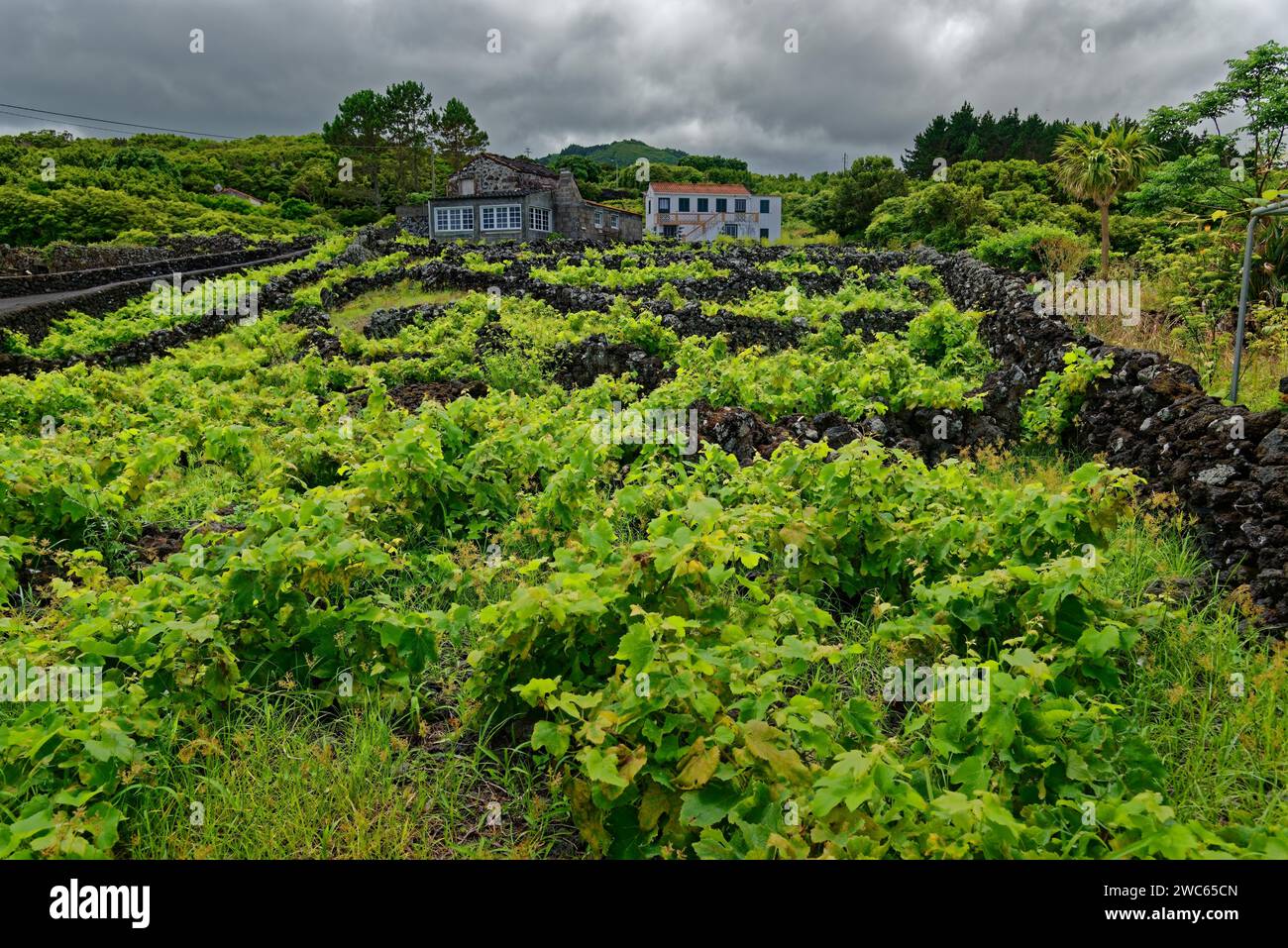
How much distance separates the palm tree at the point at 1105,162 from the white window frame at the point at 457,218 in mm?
35656

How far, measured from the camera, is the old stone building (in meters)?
43.9

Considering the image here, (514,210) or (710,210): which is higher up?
(710,210)

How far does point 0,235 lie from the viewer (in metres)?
35.2

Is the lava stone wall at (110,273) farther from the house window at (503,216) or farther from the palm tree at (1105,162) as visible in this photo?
the palm tree at (1105,162)

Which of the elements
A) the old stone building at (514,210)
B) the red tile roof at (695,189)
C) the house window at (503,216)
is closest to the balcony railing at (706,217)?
the red tile roof at (695,189)

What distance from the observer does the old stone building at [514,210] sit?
144ft

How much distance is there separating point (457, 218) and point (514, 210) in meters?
3.73

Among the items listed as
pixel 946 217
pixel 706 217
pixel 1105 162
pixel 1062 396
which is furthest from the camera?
pixel 706 217

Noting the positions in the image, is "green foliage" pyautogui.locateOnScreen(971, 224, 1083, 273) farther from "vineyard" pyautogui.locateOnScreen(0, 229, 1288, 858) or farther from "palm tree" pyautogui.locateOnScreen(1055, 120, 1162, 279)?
"vineyard" pyautogui.locateOnScreen(0, 229, 1288, 858)

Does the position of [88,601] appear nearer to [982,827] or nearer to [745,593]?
[745,593]

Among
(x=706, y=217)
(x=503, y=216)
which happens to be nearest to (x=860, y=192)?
(x=706, y=217)

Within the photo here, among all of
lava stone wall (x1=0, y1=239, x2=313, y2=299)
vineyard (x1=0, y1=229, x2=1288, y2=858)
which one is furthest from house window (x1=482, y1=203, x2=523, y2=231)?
vineyard (x1=0, y1=229, x2=1288, y2=858)

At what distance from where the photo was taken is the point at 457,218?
147ft

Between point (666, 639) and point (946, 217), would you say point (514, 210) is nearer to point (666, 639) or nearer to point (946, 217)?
point (946, 217)
